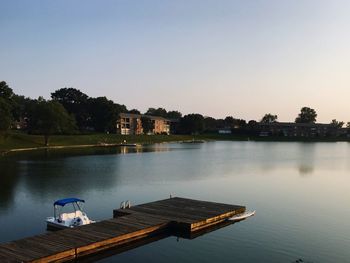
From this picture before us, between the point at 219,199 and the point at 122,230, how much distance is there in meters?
15.6

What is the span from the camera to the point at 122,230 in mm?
25438

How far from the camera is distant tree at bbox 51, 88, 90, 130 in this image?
564 feet

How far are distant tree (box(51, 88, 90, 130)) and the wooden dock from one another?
14183 cm

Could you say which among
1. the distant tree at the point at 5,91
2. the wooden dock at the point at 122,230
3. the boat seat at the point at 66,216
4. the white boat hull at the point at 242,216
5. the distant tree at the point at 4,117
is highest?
the distant tree at the point at 5,91

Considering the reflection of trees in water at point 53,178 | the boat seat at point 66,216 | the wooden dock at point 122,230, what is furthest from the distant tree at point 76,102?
the boat seat at point 66,216

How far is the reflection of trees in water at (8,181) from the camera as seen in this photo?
38.2 meters

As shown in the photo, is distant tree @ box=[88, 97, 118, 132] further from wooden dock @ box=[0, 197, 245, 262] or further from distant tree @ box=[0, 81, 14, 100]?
wooden dock @ box=[0, 197, 245, 262]

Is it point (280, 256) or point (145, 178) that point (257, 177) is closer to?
point (145, 178)

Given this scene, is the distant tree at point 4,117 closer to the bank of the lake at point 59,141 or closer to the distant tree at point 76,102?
the bank of the lake at point 59,141

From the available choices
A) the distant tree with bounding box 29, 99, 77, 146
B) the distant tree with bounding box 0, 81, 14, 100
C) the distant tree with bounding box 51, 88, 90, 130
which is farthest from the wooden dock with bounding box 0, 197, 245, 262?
the distant tree with bounding box 51, 88, 90, 130

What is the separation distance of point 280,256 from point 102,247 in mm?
9689

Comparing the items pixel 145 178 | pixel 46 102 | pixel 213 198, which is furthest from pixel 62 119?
pixel 213 198

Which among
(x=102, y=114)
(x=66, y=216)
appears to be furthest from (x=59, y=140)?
(x=66, y=216)

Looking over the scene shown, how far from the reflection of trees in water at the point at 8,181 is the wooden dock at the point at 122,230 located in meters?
12.6
